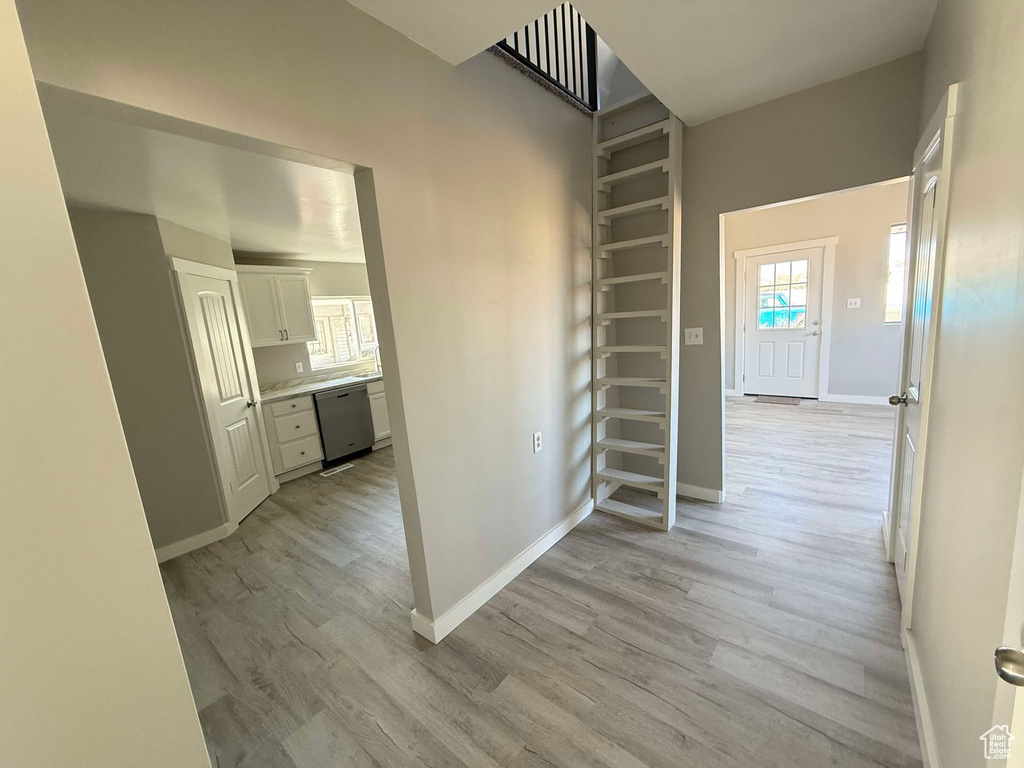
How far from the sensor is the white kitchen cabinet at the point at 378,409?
4.54m

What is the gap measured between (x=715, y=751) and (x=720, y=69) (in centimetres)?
276

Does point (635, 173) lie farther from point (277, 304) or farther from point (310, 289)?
point (310, 289)

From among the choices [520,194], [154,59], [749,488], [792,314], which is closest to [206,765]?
[154,59]

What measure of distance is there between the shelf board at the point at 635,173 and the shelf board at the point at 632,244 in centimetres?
37

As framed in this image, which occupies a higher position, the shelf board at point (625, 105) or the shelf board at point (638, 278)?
the shelf board at point (625, 105)

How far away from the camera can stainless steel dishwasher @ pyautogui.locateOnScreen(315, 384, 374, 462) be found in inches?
161

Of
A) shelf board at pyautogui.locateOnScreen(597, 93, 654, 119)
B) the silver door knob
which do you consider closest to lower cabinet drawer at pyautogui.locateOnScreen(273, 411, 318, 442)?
shelf board at pyautogui.locateOnScreen(597, 93, 654, 119)

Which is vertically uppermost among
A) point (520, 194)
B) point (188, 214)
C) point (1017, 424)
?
point (188, 214)

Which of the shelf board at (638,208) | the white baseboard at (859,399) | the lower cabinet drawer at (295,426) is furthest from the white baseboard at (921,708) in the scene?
the white baseboard at (859,399)

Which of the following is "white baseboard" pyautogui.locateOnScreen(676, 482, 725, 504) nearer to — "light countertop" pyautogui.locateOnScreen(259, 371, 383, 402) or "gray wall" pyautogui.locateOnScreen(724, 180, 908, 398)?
"gray wall" pyautogui.locateOnScreen(724, 180, 908, 398)

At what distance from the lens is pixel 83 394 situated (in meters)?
0.65

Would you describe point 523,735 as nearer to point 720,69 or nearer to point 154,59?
point 154,59

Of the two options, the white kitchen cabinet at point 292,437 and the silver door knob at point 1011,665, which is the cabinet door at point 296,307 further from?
the silver door knob at point 1011,665

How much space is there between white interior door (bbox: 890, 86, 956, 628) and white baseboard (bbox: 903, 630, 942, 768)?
0.11m
